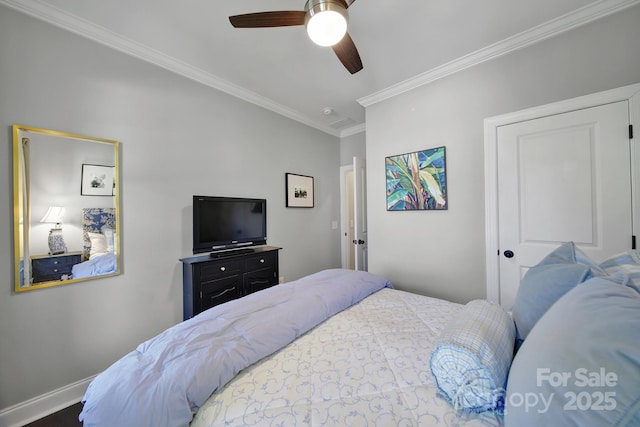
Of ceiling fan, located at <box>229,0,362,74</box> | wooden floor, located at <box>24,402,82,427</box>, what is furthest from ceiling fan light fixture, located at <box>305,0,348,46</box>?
wooden floor, located at <box>24,402,82,427</box>

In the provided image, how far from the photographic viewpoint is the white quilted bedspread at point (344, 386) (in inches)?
28.6

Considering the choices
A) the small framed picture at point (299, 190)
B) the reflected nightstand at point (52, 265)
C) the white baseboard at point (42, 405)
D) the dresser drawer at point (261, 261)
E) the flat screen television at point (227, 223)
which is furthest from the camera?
the small framed picture at point (299, 190)

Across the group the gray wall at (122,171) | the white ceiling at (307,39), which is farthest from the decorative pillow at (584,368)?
Answer: the gray wall at (122,171)

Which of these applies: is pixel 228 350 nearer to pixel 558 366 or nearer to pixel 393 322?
pixel 393 322

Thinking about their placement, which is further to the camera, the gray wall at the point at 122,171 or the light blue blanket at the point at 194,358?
the gray wall at the point at 122,171

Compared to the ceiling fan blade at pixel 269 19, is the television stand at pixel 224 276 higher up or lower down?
lower down

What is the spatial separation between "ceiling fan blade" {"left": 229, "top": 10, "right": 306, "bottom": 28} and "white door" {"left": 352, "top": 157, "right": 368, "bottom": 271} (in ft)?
5.65

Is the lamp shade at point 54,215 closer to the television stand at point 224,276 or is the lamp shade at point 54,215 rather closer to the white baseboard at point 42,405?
the television stand at point 224,276

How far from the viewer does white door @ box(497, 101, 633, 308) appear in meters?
1.60

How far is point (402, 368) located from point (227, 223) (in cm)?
212

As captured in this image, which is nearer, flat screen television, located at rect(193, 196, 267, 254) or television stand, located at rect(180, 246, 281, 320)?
television stand, located at rect(180, 246, 281, 320)

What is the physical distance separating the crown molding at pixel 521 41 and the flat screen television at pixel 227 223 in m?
2.12

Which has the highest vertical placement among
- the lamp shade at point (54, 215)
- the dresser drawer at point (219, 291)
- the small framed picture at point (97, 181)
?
the small framed picture at point (97, 181)

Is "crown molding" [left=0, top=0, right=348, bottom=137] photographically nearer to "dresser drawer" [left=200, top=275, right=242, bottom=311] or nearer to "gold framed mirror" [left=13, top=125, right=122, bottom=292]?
"gold framed mirror" [left=13, top=125, right=122, bottom=292]
